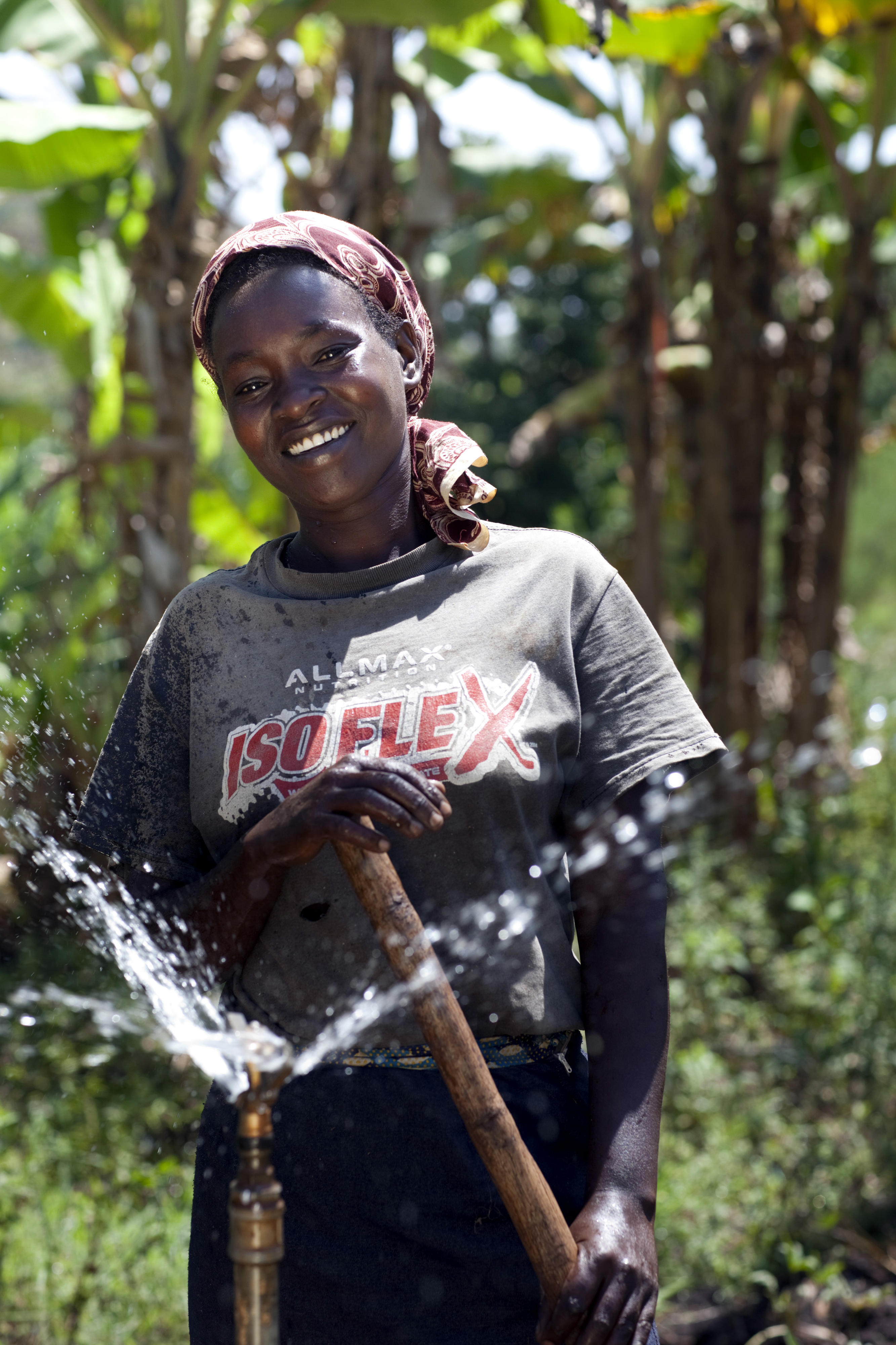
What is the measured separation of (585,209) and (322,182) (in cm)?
283

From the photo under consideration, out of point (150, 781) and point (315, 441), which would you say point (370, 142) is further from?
point (150, 781)

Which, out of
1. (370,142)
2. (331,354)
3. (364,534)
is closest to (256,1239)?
(364,534)

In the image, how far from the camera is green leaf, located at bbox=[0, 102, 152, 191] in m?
3.88

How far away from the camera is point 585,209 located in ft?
24.6

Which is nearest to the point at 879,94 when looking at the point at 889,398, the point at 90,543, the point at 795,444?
the point at 795,444

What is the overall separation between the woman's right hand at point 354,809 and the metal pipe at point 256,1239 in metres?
0.21

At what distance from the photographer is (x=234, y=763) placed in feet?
4.27

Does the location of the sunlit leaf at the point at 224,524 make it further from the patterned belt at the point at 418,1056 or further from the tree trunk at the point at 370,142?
the patterned belt at the point at 418,1056

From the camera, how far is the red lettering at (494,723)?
4.04ft

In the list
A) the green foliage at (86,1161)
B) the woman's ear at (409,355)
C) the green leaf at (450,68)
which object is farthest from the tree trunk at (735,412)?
the woman's ear at (409,355)

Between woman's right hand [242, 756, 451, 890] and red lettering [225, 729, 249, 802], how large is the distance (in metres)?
0.12

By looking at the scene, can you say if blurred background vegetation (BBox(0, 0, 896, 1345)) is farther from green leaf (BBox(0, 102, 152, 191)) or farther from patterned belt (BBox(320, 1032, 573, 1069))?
patterned belt (BBox(320, 1032, 573, 1069))

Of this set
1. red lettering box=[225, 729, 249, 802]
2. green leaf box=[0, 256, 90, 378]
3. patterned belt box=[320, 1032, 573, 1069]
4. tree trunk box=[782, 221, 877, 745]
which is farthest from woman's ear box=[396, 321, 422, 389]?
tree trunk box=[782, 221, 877, 745]

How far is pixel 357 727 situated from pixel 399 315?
52 centimetres
